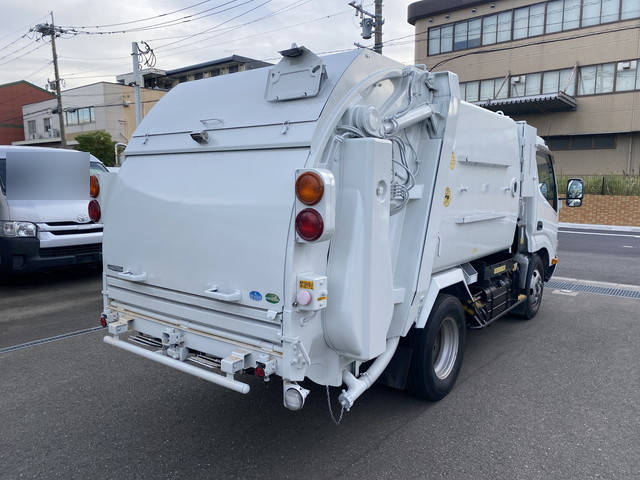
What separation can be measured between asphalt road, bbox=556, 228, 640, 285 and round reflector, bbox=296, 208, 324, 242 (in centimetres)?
827

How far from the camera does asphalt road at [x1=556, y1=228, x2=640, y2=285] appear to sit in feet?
31.6

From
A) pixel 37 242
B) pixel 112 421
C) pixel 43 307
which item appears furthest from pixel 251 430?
pixel 37 242

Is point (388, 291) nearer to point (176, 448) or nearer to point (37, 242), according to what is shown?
point (176, 448)

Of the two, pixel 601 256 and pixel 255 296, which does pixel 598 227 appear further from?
pixel 255 296

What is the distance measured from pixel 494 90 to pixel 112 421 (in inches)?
1191

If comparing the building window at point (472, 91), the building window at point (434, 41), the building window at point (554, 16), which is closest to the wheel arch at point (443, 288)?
the building window at point (554, 16)

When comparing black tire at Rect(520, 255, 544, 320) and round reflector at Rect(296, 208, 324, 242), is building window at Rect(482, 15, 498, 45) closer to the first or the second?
black tire at Rect(520, 255, 544, 320)

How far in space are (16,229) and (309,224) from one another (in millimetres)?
6259

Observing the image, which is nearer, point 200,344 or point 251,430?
point 200,344

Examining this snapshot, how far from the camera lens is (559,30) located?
2686 cm

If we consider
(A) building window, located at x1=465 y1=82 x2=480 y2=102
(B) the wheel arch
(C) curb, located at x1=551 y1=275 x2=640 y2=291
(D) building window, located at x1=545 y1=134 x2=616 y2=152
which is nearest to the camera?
(B) the wheel arch

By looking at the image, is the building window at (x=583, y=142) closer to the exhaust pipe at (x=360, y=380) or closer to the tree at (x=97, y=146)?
the exhaust pipe at (x=360, y=380)

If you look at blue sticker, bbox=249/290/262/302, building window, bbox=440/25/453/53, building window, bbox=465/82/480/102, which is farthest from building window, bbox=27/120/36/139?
blue sticker, bbox=249/290/262/302

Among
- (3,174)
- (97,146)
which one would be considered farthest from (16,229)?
(97,146)
